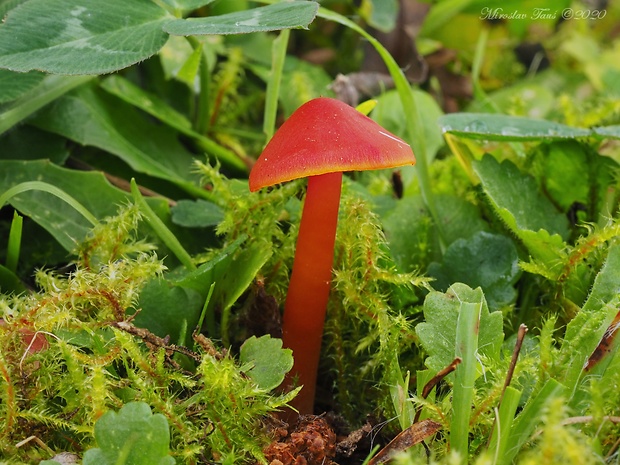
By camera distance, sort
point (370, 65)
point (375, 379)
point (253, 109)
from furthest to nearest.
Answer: point (370, 65) < point (253, 109) < point (375, 379)

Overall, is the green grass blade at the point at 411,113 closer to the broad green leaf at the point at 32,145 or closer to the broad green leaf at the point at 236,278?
the broad green leaf at the point at 236,278

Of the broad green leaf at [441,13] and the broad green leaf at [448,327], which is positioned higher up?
the broad green leaf at [441,13]

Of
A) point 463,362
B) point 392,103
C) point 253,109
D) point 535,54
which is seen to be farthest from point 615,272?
point 535,54

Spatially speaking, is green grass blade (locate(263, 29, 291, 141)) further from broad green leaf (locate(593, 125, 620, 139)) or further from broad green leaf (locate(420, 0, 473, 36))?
broad green leaf (locate(420, 0, 473, 36))

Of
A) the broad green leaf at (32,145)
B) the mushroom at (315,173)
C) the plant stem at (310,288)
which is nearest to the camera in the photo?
the mushroom at (315,173)

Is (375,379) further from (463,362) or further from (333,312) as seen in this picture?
(463,362)

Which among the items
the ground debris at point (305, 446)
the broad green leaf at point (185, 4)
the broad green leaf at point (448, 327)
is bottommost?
the ground debris at point (305, 446)

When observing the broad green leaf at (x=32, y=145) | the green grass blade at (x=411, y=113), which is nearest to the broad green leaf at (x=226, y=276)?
the green grass blade at (x=411, y=113)
